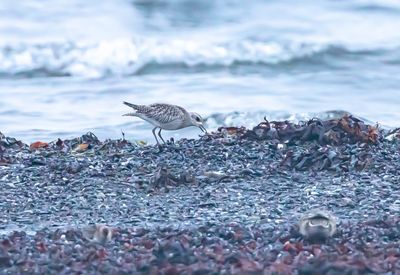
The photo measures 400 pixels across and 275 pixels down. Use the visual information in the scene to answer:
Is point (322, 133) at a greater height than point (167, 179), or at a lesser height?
greater

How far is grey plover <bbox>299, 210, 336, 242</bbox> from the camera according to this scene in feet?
19.2

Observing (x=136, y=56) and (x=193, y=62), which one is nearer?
(x=193, y=62)

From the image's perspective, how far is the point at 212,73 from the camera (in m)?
16.2

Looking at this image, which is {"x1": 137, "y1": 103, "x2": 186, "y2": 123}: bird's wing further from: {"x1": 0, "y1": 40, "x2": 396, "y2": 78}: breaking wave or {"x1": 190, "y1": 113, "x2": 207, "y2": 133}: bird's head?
{"x1": 0, "y1": 40, "x2": 396, "y2": 78}: breaking wave

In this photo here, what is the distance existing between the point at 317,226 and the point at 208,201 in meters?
1.33

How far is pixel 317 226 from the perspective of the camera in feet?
19.3

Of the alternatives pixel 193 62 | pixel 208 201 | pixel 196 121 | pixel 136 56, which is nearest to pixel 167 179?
pixel 208 201

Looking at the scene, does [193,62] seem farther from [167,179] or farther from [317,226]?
[317,226]

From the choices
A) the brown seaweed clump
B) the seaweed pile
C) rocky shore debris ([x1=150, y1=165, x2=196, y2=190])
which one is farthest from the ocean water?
rocky shore debris ([x1=150, y1=165, x2=196, y2=190])

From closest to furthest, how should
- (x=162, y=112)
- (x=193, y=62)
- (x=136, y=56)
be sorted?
1. (x=162, y=112)
2. (x=193, y=62)
3. (x=136, y=56)

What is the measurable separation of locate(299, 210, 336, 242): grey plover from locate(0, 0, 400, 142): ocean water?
5334 mm

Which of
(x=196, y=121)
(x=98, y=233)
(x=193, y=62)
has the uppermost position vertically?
(x=193, y=62)

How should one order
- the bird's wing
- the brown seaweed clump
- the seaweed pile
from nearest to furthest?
the seaweed pile < the brown seaweed clump < the bird's wing

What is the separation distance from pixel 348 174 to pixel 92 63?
9.81 metres
